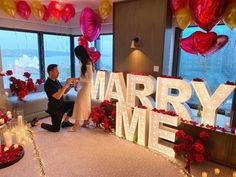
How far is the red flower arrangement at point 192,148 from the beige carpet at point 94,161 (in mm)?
126

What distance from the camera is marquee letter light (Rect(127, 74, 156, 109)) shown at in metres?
2.89

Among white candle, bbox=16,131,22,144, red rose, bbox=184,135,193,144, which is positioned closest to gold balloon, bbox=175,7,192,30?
red rose, bbox=184,135,193,144

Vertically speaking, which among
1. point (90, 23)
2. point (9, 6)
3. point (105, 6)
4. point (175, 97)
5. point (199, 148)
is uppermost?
point (105, 6)

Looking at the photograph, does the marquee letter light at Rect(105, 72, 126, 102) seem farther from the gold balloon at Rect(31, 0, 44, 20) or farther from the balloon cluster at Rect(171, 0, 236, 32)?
the gold balloon at Rect(31, 0, 44, 20)

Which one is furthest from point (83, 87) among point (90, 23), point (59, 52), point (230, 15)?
point (59, 52)

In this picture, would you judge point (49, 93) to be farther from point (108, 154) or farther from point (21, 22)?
point (21, 22)

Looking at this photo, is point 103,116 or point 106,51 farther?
point 106,51

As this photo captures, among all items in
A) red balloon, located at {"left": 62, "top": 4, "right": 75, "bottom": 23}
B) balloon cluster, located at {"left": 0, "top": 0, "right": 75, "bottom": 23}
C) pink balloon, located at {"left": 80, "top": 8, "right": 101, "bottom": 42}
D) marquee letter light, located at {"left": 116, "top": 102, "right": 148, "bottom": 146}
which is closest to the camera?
marquee letter light, located at {"left": 116, "top": 102, "right": 148, "bottom": 146}

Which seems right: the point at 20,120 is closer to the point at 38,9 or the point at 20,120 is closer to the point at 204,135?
the point at 38,9

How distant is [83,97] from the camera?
3.24 m

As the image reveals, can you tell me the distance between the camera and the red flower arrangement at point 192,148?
2.30 metres

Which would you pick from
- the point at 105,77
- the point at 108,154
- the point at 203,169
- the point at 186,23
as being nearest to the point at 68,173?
the point at 108,154

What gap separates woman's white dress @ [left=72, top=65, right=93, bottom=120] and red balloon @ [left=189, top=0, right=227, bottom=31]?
1.75m

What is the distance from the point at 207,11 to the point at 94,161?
7.79ft
